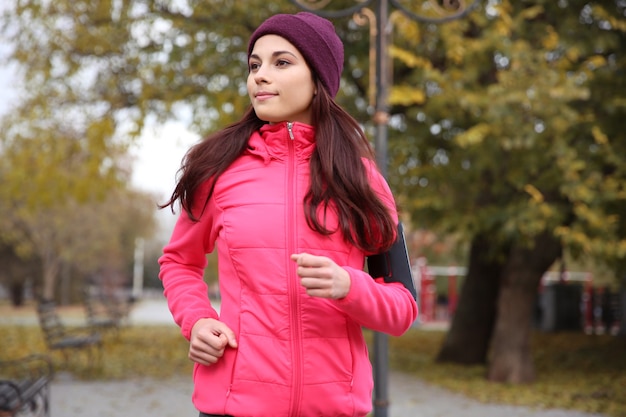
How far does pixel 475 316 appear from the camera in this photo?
579 inches

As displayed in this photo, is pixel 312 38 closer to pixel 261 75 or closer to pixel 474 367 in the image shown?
pixel 261 75

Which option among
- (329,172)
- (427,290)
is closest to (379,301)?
(329,172)

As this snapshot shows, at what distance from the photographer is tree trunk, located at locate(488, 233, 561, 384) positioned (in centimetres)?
1221

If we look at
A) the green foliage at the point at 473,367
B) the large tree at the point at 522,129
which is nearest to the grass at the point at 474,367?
the green foliage at the point at 473,367

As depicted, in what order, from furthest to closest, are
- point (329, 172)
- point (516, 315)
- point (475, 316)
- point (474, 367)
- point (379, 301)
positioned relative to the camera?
point (475, 316) < point (474, 367) < point (516, 315) < point (329, 172) < point (379, 301)

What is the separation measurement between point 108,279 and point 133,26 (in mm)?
36183

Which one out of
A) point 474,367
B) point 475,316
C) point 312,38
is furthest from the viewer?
point 475,316

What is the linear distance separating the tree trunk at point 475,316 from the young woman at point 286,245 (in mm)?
12797

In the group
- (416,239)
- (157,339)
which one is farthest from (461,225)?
(416,239)

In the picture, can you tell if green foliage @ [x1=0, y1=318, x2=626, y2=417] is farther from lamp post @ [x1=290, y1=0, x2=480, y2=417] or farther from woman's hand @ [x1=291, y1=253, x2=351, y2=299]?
woman's hand @ [x1=291, y1=253, x2=351, y2=299]

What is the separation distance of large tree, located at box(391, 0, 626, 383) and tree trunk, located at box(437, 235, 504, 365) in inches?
101

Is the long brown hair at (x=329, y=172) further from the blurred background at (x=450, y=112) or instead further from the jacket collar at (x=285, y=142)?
the blurred background at (x=450, y=112)

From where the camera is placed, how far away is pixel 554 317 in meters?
21.9

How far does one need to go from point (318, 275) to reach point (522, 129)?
26.1ft
